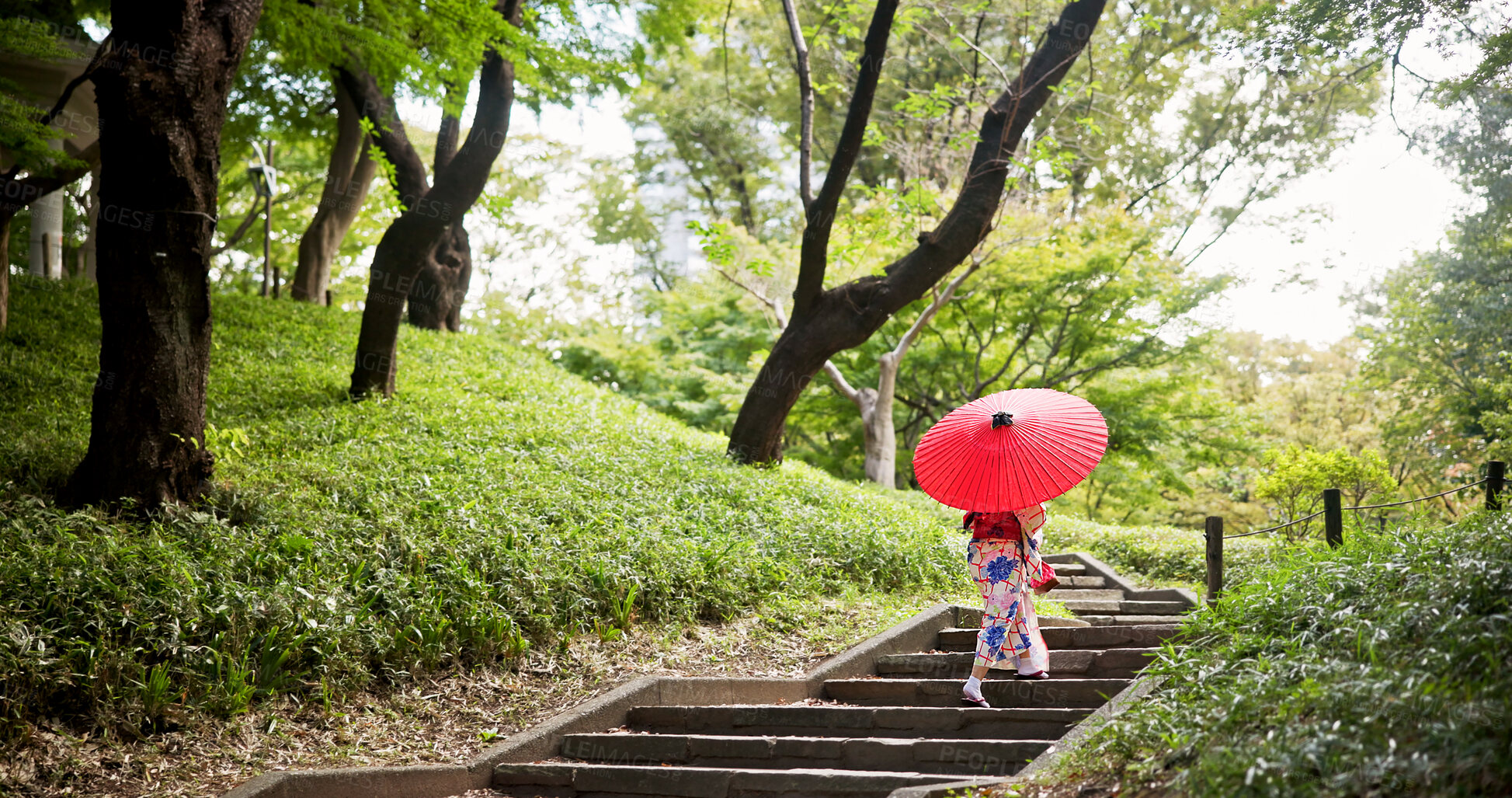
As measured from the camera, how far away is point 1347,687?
324 cm

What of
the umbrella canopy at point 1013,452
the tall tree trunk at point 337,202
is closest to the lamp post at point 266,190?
the tall tree trunk at point 337,202

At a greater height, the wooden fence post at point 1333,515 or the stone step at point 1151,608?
the wooden fence post at point 1333,515

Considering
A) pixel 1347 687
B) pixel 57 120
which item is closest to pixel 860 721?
pixel 1347 687

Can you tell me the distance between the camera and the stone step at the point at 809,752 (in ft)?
15.7

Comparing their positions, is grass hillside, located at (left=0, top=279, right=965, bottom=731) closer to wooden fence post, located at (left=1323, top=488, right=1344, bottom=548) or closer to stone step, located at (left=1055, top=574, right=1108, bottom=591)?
stone step, located at (left=1055, top=574, right=1108, bottom=591)

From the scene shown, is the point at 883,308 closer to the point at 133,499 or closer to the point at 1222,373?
the point at 133,499

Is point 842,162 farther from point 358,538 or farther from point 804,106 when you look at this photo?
point 358,538

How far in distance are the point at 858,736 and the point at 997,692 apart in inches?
34.3

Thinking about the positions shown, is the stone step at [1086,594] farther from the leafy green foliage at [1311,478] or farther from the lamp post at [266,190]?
the lamp post at [266,190]

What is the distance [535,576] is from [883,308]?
602cm

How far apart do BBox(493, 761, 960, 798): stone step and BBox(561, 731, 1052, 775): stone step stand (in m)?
0.12

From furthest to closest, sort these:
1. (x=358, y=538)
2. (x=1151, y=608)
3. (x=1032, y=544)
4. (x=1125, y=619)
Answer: (x=1151, y=608), (x=1125, y=619), (x=358, y=538), (x=1032, y=544)

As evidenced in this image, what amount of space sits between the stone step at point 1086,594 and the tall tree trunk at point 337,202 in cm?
1255

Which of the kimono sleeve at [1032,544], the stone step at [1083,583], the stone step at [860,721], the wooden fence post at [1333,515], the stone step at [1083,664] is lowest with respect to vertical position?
the stone step at [860,721]
